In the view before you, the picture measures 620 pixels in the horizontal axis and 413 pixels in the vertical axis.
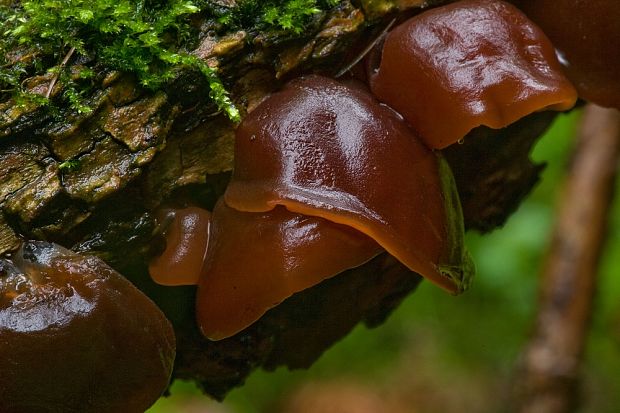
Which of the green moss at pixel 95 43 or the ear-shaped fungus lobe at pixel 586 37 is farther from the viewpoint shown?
the ear-shaped fungus lobe at pixel 586 37

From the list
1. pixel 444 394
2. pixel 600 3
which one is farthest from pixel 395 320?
pixel 600 3

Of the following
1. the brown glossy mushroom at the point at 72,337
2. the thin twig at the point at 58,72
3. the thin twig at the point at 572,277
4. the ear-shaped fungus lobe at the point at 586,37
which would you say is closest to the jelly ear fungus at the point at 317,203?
the brown glossy mushroom at the point at 72,337

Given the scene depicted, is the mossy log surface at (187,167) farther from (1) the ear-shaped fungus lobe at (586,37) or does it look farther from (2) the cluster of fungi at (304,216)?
(1) the ear-shaped fungus lobe at (586,37)

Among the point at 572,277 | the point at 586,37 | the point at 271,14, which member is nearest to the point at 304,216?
the point at 271,14

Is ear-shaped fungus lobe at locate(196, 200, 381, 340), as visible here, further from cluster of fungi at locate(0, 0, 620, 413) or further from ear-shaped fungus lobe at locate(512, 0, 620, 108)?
ear-shaped fungus lobe at locate(512, 0, 620, 108)

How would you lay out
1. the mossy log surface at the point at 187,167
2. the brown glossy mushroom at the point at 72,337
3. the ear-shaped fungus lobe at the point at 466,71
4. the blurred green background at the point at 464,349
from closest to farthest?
the brown glossy mushroom at the point at 72,337 < the mossy log surface at the point at 187,167 < the ear-shaped fungus lobe at the point at 466,71 < the blurred green background at the point at 464,349

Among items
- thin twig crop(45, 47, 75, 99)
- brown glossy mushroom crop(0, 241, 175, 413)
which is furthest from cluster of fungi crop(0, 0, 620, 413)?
thin twig crop(45, 47, 75, 99)
